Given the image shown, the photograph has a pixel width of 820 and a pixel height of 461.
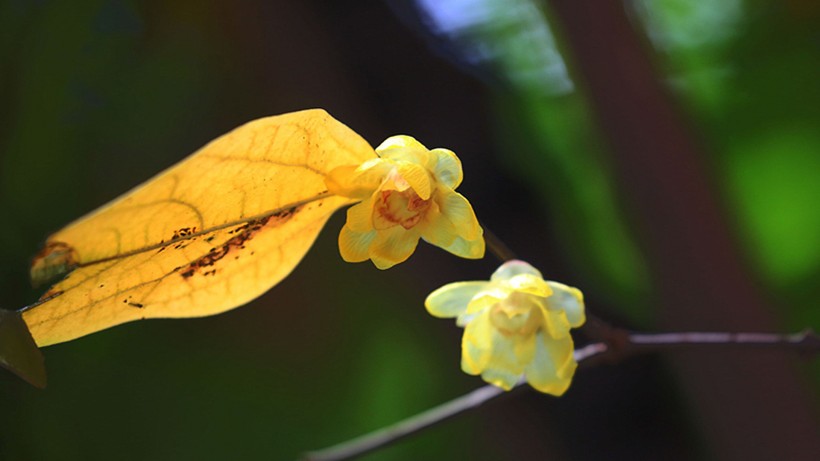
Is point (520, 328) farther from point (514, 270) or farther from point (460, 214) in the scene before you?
point (460, 214)

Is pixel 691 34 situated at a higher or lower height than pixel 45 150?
lower

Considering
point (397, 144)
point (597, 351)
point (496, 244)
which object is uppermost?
point (397, 144)

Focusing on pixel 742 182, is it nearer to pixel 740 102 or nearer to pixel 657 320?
pixel 740 102

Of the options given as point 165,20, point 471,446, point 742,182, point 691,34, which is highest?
point 165,20

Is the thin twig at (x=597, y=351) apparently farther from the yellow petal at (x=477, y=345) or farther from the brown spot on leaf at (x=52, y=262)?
the brown spot on leaf at (x=52, y=262)

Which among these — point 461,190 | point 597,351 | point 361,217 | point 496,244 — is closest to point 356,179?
point 361,217

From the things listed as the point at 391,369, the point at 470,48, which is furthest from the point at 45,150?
the point at 470,48
